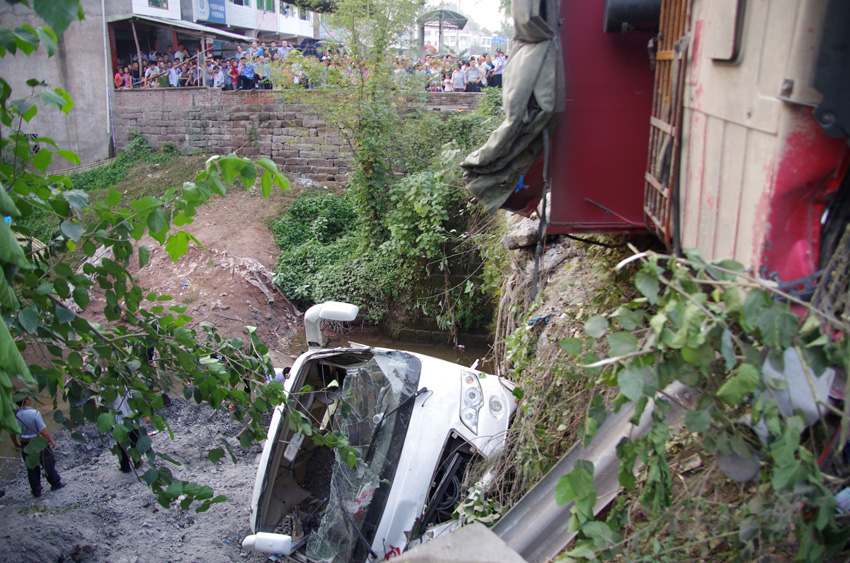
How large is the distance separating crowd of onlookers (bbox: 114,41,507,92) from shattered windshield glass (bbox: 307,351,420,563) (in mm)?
5927

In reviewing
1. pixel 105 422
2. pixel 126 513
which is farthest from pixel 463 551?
pixel 126 513

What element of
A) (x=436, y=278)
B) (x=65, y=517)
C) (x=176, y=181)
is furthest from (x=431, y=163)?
(x=65, y=517)

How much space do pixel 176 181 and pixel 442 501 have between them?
1426cm

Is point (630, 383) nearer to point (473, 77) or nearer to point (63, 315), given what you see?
point (63, 315)

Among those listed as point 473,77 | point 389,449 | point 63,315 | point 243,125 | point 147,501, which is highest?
point 473,77

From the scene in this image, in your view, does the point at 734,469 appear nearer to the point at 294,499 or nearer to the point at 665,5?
the point at 665,5

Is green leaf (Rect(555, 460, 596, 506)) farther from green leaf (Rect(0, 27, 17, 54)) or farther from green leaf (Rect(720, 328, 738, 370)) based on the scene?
green leaf (Rect(0, 27, 17, 54))

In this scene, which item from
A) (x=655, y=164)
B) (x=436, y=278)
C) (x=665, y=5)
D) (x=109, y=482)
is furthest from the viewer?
(x=436, y=278)

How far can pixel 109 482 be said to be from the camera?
6.80m

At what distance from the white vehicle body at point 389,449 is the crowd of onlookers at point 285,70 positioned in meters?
5.91

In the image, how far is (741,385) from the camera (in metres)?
1.68

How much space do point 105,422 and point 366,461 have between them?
2227mm

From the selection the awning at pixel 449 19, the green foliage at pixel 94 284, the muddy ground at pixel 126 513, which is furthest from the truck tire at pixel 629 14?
the awning at pixel 449 19

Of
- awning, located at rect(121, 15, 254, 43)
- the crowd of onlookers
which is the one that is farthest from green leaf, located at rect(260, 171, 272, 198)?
awning, located at rect(121, 15, 254, 43)
